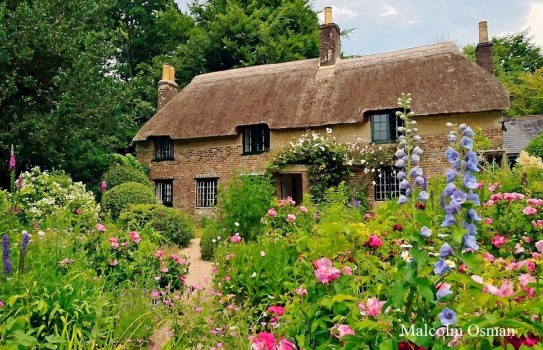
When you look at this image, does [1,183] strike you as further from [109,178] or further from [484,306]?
[484,306]

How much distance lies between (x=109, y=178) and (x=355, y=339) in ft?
52.9

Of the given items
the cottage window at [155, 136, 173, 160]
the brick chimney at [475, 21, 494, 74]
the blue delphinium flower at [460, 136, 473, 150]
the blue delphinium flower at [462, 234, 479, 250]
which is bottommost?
the blue delphinium flower at [462, 234, 479, 250]

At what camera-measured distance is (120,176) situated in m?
16.8

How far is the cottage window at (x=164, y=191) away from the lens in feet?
63.5

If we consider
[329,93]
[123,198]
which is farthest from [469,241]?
[329,93]

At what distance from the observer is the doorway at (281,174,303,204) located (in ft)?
59.1

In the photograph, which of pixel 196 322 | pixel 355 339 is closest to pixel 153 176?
pixel 196 322

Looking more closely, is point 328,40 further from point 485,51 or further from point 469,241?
point 469,241

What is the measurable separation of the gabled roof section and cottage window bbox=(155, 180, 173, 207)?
16.4 meters

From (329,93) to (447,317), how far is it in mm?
16056

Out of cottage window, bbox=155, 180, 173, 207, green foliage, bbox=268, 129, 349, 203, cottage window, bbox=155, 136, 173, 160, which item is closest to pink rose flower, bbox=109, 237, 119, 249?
green foliage, bbox=268, 129, 349, 203

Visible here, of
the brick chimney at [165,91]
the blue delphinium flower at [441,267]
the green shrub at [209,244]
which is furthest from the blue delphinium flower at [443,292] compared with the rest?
the brick chimney at [165,91]

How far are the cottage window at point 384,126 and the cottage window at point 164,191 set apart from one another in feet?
29.0

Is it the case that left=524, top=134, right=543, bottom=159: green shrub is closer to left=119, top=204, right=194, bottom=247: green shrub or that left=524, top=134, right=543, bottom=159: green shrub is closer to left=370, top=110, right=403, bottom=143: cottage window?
left=370, top=110, right=403, bottom=143: cottage window
